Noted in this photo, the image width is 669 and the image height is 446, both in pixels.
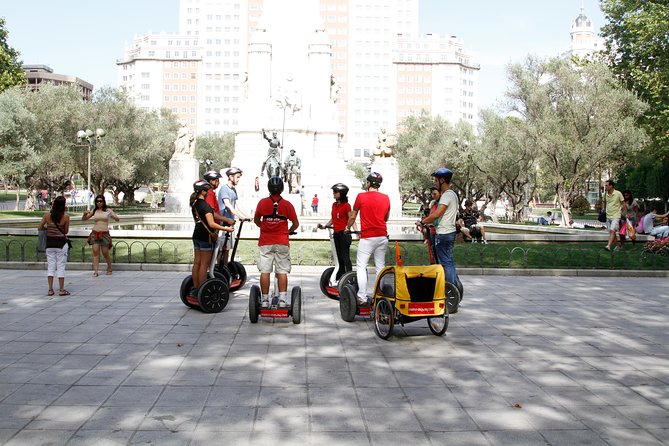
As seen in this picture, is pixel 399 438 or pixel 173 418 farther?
pixel 173 418

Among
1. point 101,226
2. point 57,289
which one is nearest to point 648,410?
point 57,289

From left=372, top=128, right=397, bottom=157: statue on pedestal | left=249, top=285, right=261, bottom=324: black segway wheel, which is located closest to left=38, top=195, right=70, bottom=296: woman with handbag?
left=249, top=285, right=261, bottom=324: black segway wheel

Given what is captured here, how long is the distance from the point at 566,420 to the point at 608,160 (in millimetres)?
34133

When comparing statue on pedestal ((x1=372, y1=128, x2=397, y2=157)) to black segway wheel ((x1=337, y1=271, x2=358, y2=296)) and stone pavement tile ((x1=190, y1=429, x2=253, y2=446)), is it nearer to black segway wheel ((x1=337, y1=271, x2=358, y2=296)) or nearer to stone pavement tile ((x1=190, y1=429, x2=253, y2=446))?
black segway wheel ((x1=337, y1=271, x2=358, y2=296))

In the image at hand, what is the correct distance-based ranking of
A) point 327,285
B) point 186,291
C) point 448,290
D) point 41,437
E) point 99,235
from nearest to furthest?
point 41,437
point 448,290
point 186,291
point 327,285
point 99,235

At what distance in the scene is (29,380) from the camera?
6430 millimetres

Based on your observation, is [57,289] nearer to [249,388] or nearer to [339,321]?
[339,321]

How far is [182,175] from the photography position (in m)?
46.2

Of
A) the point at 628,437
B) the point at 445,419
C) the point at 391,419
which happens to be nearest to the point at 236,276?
the point at 391,419

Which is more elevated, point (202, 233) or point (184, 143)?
point (184, 143)

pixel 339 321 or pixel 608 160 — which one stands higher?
pixel 608 160

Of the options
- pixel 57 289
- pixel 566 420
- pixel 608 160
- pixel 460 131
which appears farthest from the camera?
pixel 460 131

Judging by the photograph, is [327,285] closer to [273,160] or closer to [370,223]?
[370,223]

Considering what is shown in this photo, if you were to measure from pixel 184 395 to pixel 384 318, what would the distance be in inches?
125
